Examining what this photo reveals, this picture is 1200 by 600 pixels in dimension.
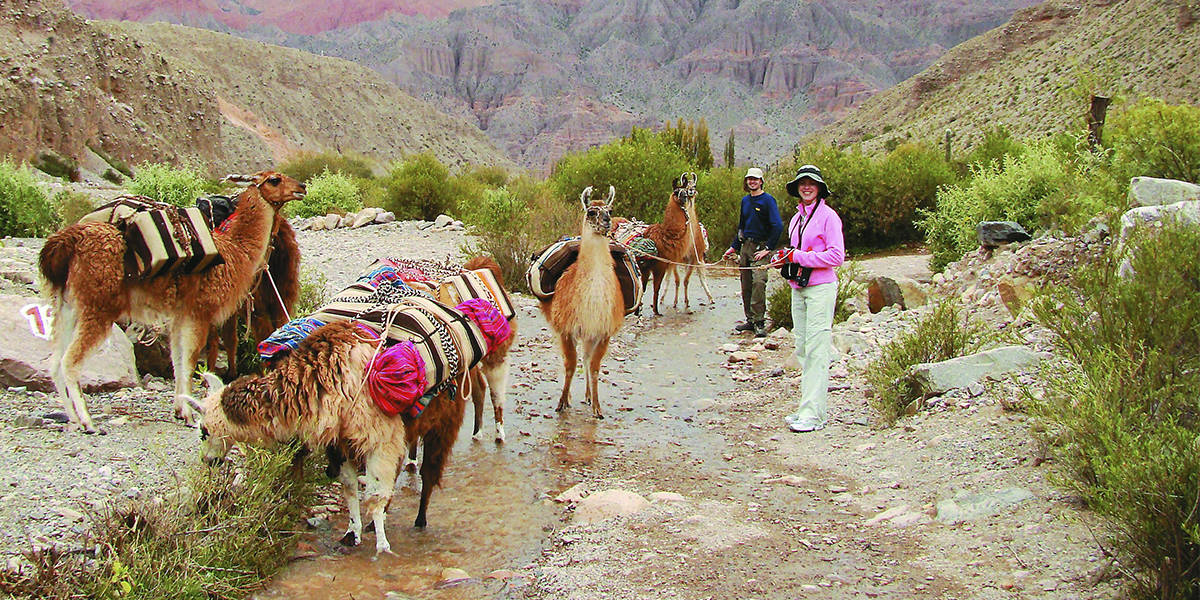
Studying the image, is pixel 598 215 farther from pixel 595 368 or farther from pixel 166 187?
pixel 166 187

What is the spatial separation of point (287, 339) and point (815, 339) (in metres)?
4.43

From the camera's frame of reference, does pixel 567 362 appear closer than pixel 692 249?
Yes

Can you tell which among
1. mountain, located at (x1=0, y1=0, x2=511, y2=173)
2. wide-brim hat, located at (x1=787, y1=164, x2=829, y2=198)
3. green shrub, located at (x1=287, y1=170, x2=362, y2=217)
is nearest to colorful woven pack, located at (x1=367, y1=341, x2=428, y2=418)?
wide-brim hat, located at (x1=787, y1=164, x2=829, y2=198)

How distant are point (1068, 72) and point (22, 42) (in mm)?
56400

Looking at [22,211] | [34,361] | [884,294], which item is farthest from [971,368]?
[22,211]

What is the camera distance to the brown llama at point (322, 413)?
4410mm

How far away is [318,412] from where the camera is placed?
445 centimetres

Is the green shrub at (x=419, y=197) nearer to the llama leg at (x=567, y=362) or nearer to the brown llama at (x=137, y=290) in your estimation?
the llama leg at (x=567, y=362)

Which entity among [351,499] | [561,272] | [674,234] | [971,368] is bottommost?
[971,368]

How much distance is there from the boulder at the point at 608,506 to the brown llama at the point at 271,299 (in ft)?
10.9

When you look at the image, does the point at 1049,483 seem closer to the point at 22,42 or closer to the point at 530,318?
the point at 530,318

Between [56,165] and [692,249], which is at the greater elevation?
[56,165]

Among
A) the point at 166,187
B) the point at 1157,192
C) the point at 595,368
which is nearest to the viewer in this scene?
the point at 595,368

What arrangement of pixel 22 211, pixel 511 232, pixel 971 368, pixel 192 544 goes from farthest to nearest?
1. pixel 511 232
2. pixel 22 211
3. pixel 971 368
4. pixel 192 544
